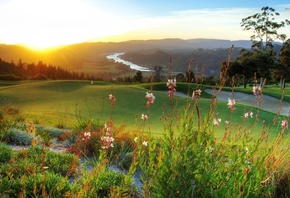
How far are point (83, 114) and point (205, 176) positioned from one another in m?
13.9

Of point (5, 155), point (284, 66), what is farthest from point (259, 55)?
point (5, 155)

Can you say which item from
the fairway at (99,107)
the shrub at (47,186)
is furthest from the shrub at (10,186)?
the fairway at (99,107)

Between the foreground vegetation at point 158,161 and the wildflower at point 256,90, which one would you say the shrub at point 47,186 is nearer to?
the foreground vegetation at point 158,161

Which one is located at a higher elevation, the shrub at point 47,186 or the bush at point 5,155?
the shrub at point 47,186

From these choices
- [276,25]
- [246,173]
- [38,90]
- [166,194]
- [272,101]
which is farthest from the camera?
[276,25]

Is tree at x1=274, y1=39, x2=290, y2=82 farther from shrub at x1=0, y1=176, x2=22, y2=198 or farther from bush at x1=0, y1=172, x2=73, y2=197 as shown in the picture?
shrub at x1=0, y1=176, x2=22, y2=198

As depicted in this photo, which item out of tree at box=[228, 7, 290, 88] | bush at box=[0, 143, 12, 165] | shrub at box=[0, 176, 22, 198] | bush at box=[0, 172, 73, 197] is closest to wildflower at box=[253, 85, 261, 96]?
bush at box=[0, 172, 73, 197]

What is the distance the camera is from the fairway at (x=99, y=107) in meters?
14.7

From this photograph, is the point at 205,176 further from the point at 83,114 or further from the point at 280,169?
the point at 83,114

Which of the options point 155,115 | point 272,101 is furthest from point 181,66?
point 155,115

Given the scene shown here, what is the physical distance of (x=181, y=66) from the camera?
14712 cm

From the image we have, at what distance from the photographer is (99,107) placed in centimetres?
1855

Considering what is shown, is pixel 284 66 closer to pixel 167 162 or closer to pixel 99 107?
pixel 99 107

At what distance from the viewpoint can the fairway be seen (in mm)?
14703
